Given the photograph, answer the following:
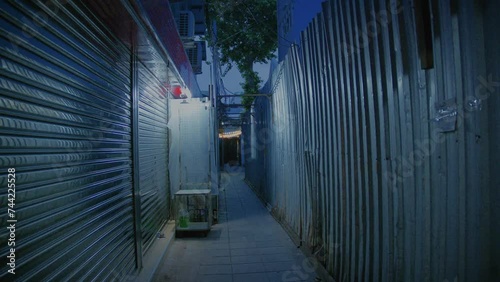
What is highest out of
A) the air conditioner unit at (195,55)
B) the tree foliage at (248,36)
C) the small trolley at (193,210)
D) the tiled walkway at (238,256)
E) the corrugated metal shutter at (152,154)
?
the tree foliage at (248,36)

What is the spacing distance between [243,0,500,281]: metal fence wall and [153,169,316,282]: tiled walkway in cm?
66

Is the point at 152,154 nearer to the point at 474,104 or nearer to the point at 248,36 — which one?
the point at 474,104

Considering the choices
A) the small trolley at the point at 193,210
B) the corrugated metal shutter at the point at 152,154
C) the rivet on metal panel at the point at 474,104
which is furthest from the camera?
the small trolley at the point at 193,210

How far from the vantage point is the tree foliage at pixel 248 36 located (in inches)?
686

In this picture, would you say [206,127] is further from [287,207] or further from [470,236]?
Result: [470,236]

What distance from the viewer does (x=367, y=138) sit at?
3139 millimetres

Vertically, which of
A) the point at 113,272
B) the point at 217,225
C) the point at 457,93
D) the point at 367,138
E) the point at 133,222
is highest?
the point at 457,93

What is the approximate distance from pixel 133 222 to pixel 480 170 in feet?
13.8

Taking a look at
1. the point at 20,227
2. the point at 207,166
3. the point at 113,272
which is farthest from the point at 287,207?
the point at 20,227

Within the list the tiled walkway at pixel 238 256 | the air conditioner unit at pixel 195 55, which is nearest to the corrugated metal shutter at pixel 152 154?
the tiled walkway at pixel 238 256

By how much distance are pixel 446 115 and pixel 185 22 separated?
10.3 metres

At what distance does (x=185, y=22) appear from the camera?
1066cm

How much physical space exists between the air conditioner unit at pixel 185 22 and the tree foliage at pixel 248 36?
6.69 meters

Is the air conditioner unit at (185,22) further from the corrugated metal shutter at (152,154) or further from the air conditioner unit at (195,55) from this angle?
the corrugated metal shutter at (152,154)
